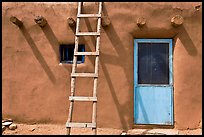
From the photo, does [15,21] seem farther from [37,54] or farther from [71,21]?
[71,21]

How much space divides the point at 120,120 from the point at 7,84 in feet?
7.53

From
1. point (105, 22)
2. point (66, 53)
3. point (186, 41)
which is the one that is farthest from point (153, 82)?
point (66, 53)

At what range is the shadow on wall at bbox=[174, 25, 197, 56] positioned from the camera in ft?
18.5

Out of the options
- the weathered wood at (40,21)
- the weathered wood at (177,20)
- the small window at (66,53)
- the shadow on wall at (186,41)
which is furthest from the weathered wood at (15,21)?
the shadow on wall at (186,41)

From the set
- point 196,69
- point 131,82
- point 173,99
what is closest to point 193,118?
point 173,99

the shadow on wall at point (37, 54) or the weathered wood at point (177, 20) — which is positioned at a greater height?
the weathered wood at point (177, 20)

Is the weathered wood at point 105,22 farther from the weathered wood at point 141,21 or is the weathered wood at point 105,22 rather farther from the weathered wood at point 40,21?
the weathered wood at point 40,21

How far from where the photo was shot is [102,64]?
18.6 feet

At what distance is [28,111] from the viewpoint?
5.76 m

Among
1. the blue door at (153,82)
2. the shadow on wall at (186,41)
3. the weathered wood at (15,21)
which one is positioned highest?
the weathered wood at (15,21)

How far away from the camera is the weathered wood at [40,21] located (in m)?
5.63

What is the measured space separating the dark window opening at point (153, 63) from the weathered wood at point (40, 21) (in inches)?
73.9

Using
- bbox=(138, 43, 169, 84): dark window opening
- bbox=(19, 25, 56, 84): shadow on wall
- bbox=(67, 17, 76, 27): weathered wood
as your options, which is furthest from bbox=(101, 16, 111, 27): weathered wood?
bbox=(19, 25, 56, 84): shadow on wall

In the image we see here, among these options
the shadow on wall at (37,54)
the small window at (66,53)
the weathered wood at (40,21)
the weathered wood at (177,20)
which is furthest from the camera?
the small window at (66,53)
